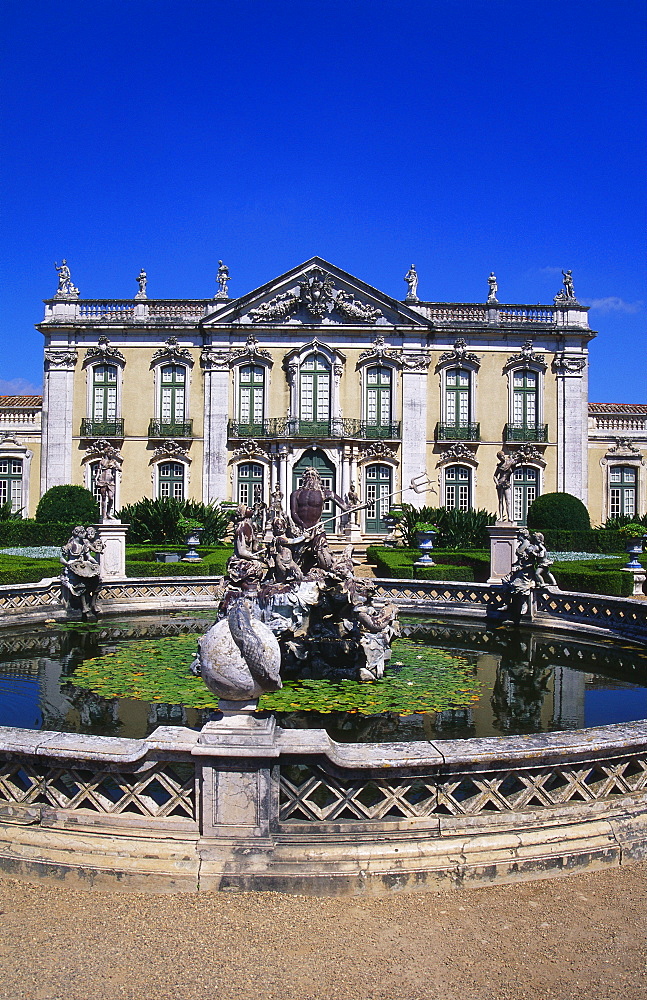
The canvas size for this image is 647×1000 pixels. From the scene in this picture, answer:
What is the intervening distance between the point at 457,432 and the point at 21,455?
18899mm

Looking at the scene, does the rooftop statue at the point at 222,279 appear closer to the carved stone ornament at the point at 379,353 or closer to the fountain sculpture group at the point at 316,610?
the carved stone ornament at the point at 379,353

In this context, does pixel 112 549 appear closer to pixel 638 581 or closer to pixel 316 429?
pixel 638 581

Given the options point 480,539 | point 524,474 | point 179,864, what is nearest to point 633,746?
point 179,864

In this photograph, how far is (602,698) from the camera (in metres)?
8.22

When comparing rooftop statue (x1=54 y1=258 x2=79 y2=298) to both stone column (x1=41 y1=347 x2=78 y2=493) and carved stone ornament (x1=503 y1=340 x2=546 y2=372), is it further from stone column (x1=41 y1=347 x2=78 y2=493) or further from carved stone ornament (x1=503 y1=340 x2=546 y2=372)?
carved stone ornament (x1=503 y1=340 x2=546 y2=372)

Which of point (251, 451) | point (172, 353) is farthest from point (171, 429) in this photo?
point (251, 451)

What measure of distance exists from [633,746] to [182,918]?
275 centimetres

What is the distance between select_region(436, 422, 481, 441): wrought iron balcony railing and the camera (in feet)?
102

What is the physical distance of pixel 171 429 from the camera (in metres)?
30.8

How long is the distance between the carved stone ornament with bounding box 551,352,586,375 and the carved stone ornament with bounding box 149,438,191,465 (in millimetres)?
16542

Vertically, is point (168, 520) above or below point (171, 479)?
below

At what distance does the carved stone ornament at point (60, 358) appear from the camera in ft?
101

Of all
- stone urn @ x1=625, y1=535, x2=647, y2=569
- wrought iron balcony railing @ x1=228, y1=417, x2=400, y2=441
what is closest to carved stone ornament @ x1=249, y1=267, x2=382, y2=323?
wrought iron balcony railing @ x1=228, y1=417, x2=400, y2=441

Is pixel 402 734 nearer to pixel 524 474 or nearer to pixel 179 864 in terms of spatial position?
pixel 179 864
